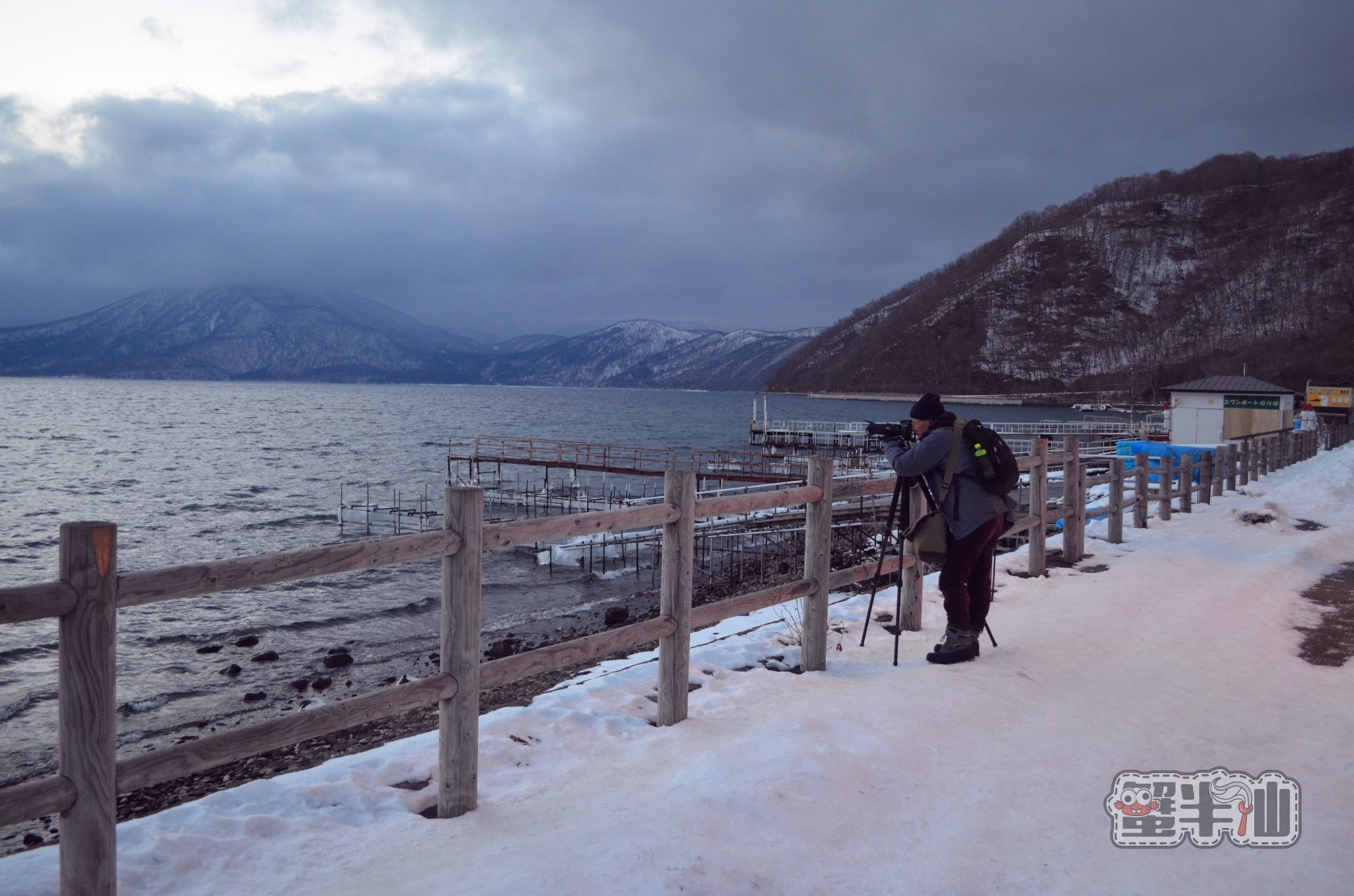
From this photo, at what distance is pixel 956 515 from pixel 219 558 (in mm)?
24991

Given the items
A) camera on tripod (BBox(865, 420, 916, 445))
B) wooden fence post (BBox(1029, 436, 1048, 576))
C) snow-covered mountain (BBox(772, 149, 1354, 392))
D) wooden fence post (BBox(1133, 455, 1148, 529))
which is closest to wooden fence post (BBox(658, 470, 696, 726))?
camera on tripod (BBox(865, 420, 916, 445))

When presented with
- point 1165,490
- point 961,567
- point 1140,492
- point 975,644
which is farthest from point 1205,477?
point 961,567

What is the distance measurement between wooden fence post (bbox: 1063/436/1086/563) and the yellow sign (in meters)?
62.3

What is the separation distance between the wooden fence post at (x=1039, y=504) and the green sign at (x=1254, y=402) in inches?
1282

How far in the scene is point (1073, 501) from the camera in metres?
10.1

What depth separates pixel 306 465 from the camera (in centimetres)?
5816

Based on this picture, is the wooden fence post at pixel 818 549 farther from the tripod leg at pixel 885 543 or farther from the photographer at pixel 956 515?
the photographer at pixel 956 515

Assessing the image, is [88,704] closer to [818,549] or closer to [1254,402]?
[818,549]

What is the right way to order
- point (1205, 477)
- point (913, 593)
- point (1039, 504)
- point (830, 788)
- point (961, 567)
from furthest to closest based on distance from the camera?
point (1205, 477) → point (1039, 504) → point (913, 593) → point (961, 567) → point (830, 788)

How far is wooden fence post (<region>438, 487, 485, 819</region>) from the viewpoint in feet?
12.6

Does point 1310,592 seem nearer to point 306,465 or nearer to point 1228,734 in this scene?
point 1228,734

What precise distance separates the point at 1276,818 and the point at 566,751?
3509mm

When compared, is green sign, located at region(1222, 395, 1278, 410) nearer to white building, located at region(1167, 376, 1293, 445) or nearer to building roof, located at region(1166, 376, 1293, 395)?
→ white building, located at region(1167, 376, 1293, 445)

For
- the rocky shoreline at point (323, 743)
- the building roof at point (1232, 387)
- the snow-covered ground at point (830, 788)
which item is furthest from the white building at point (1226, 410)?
the snow-covered ground at point (830, 788)
